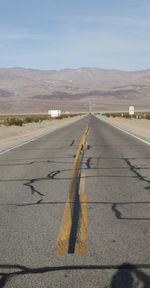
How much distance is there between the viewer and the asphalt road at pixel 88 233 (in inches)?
150

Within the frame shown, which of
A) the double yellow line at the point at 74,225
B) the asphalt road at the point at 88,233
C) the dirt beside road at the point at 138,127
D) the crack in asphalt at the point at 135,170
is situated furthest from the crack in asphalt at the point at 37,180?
the dirt beside road at the point at 138,127

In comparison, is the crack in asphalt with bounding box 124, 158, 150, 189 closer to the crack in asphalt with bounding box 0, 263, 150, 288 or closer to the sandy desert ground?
the crack in asphalt with bounding box 0, 263, 150, 288

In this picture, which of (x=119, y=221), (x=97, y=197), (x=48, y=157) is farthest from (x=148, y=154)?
(x=119, y=221)

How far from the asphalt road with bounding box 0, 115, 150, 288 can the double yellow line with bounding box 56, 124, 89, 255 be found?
0.26 ft

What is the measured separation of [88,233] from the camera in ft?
16.7

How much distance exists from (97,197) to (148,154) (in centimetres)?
760

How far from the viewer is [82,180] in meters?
8.98

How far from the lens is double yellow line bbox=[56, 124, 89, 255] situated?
461 cm

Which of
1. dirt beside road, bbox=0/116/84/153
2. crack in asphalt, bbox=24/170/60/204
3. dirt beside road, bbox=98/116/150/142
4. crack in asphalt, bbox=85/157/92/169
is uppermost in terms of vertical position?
crack in asphalt, bbox=24/170/60/204

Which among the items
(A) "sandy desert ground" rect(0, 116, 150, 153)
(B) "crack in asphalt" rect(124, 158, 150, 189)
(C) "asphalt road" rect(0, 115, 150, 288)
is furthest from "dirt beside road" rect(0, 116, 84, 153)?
(C) "asphalt road" rect(0, 115, 150, 288)

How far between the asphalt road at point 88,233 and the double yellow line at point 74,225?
3.1 inches

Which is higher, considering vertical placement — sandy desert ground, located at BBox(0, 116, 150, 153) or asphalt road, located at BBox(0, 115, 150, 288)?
asphalt road, located at BBox(0, 115, 150, 288)

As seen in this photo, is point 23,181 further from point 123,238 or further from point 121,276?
point 121,276

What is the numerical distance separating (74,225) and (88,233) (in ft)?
1.49
